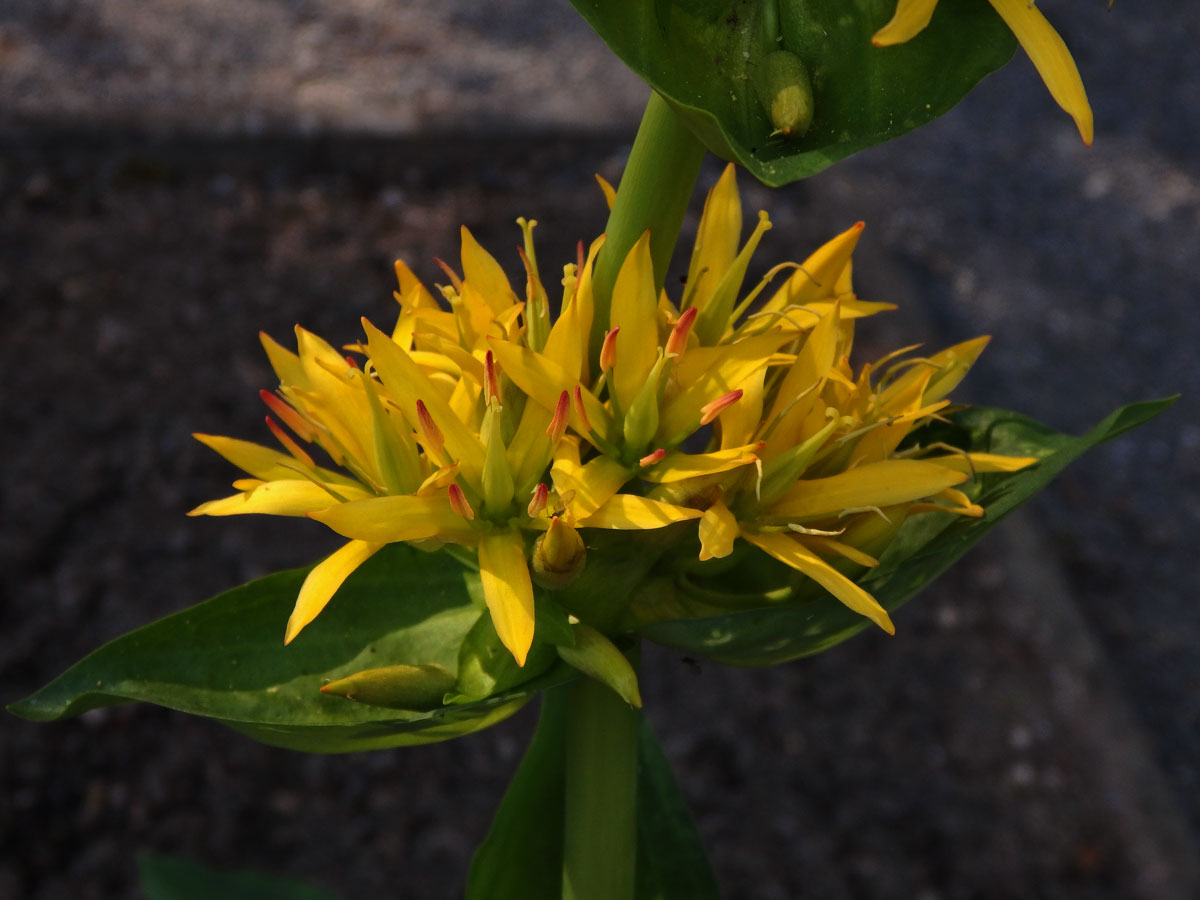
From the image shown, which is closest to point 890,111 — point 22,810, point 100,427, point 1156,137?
point 22,810

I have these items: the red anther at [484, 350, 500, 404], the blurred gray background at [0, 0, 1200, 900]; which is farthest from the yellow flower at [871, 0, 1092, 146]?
the blurred gray background at [0, 0, 1200, 900]

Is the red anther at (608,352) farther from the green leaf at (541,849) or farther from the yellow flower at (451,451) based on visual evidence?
the green leaf at (541,849)

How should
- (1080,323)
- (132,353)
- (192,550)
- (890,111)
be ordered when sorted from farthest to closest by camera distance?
(1080,323), (132,353), (192,550), (890,111)

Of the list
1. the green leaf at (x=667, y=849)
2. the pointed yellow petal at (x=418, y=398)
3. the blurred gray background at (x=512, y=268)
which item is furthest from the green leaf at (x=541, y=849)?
the blurred gray background at (x=512, y=268)

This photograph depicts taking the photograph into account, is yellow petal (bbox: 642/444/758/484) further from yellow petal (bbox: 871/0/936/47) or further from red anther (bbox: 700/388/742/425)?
yellow petal (bbox: 871/0/936/47)

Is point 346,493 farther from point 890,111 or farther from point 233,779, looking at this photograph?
point 233,779

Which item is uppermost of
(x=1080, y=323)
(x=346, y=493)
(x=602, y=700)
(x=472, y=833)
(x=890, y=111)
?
(x=890, y=111)

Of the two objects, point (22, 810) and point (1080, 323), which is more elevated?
point (22, 810)
